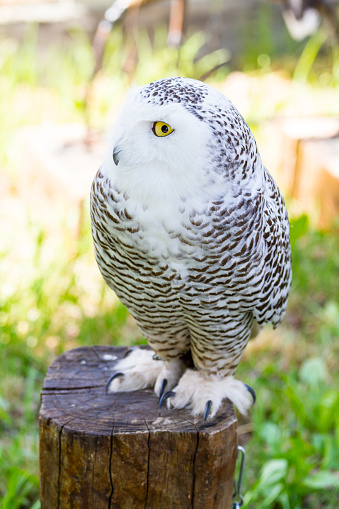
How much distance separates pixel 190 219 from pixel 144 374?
0.84m

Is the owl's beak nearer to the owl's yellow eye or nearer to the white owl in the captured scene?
the white owl

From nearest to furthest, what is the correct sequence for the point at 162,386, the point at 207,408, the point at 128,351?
the point at 207,408
the point at 162,386
the point at 128,351

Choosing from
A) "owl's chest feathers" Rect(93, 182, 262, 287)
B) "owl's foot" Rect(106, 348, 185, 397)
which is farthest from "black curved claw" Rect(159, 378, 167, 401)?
"owl's chest feathers" Rect(93, 182, 262, 287)

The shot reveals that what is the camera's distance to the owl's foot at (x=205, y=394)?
2.06 m

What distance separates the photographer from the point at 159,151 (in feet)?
4.99

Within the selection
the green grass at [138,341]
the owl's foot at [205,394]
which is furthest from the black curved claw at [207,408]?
the green grass at [138,341]

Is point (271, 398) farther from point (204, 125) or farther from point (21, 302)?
point (204, 125)

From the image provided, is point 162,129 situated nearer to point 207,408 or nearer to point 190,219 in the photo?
point 190,219

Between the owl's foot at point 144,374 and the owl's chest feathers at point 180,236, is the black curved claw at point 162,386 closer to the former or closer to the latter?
the owl's foot at point 144,374

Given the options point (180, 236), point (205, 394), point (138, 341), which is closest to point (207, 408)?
point (205, 394)

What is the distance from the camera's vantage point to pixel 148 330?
206cm

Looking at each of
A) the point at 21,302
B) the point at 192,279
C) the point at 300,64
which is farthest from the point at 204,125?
the point at 300,64

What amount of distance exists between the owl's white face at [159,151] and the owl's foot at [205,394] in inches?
31.9

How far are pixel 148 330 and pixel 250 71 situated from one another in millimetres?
6081
